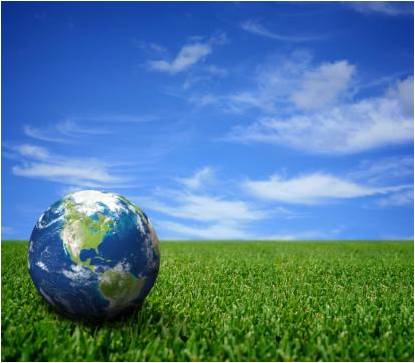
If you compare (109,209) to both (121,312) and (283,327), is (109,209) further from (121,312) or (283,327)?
(283,327)

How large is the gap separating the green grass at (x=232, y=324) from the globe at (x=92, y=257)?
13.8 inches

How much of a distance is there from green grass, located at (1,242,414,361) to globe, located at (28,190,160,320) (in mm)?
350

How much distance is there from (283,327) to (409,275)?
19.9ft

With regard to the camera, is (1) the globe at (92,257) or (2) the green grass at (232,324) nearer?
(2) the green grass at (232,324)

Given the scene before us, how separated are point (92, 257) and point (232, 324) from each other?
6.41ft

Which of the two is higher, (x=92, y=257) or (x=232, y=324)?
(x=92, y=257)

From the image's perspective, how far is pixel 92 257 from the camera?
16.4 feet

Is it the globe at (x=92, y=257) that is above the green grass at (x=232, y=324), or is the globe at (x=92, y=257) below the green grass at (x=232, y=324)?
above

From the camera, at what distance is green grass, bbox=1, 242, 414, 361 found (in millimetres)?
4672

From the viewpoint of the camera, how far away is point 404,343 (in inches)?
204

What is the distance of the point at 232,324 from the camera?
5.60 m

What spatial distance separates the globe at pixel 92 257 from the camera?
16.4ft

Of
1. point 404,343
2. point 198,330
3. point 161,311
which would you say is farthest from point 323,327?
point 161,311

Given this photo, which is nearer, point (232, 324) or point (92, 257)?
point (92, 257)
